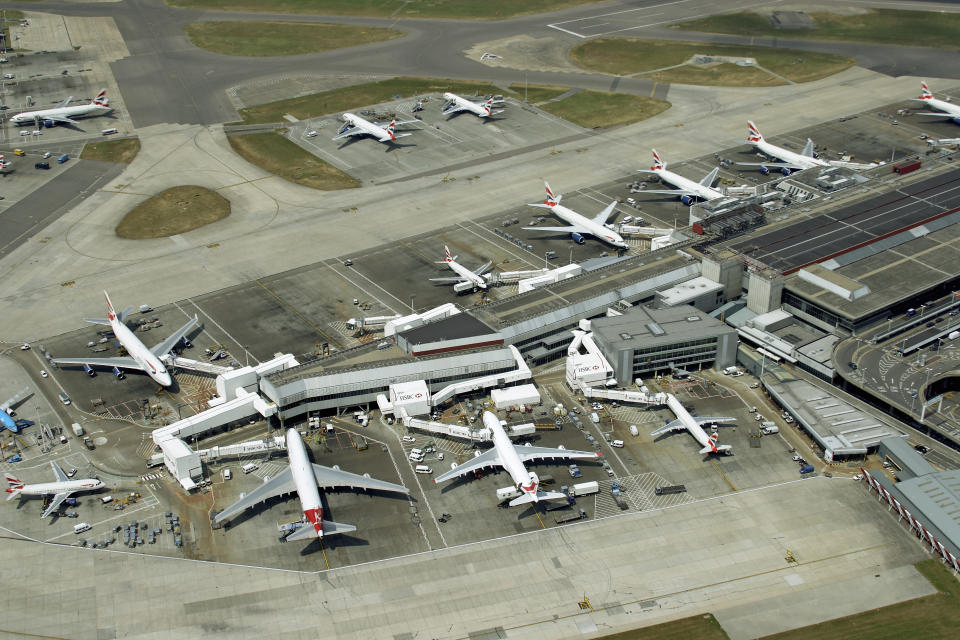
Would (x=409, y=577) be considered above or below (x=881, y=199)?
below

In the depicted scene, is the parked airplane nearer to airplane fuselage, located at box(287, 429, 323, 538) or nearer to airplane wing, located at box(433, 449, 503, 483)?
airplane fuselage, located at box(287, 429, 323, 538)

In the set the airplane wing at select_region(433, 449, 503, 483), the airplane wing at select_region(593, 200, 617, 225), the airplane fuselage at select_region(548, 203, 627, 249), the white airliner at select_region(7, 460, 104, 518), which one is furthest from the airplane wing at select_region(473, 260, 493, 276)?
the white airliner at select_region(7, 460, 104, 518)

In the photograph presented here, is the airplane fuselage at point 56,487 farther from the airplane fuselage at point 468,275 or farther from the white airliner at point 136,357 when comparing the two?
the airplane fuselage at point 468,275

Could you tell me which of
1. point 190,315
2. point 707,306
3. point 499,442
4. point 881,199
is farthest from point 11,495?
point 881,199

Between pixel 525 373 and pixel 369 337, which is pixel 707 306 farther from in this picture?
pixel 369 337

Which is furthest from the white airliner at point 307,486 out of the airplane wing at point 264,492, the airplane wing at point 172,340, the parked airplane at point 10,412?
the parked airplane at point 10,412

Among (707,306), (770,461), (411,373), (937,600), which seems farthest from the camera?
(707,306)
